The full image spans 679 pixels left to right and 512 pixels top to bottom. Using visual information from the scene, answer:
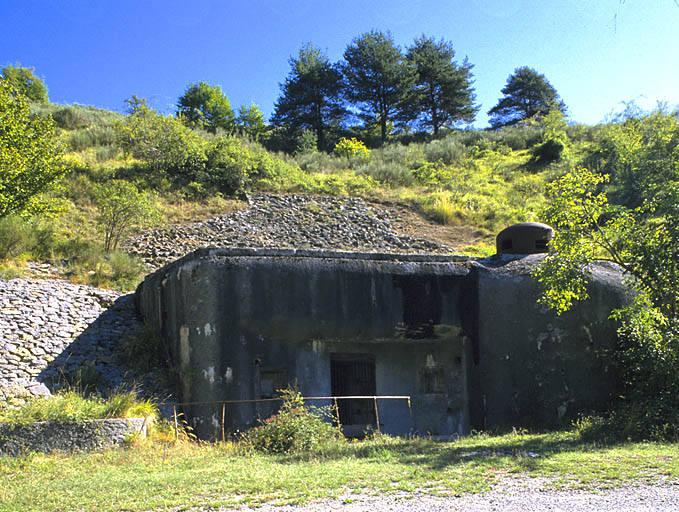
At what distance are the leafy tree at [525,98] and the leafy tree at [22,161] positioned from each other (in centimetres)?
4434

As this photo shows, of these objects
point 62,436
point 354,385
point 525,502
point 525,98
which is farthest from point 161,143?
point 525,98

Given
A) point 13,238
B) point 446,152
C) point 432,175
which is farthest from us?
point 446,152

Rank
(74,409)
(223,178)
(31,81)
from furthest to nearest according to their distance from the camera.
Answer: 1. (31,81)
2. (223,178)
3. (74,409)

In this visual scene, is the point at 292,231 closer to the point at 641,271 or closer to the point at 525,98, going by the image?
the point at 641,271

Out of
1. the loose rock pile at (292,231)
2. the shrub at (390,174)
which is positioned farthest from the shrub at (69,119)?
the shrub at (390,174)

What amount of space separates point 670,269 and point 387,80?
39.9 meters

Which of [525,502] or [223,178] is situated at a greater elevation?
[223,178]

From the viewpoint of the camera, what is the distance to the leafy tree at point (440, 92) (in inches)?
1922

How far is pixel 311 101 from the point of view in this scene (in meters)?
46.1

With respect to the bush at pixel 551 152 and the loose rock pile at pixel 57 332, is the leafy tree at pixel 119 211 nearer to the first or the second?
the loose rock pile at pixel 57 332

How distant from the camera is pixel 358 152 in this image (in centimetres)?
3944

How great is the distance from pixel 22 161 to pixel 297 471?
1367 centimetres

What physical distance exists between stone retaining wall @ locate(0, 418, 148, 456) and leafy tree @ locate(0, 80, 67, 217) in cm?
904

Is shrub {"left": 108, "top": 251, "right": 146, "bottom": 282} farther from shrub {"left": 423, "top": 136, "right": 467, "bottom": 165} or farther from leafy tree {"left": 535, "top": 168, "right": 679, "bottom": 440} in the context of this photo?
shrub {"left": 423, "top": 136, "right": 467, "bottom": 165}
